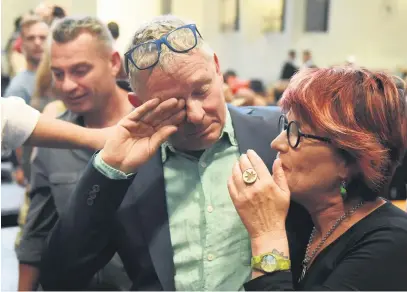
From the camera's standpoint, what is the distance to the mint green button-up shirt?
46.6 inches

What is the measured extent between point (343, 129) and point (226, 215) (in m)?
0.36

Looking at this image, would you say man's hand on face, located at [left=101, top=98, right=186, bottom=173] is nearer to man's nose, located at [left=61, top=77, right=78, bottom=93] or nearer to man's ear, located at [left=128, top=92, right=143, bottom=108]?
man's ear, located at [left=128, top=92, right=143, bottom=108]

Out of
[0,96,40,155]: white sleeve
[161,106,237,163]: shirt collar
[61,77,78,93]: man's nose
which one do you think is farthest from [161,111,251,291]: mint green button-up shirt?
[61,77,78,93]: man's nose

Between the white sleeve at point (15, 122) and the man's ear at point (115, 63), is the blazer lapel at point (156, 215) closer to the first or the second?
the white sleeve at point (15, 122)

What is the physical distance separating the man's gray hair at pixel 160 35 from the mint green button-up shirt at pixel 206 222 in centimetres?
20

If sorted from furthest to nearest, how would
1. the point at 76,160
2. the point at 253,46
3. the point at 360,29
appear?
1. the point at 253,46
2. the point at 360,29
3. the point at 76,160

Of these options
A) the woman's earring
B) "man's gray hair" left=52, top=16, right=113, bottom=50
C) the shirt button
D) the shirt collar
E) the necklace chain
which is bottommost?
the shirt button

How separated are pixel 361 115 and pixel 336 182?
157 millimetres

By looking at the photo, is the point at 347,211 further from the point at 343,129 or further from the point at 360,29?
the point at 360,29

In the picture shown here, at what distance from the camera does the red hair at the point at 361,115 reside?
3.30 feet

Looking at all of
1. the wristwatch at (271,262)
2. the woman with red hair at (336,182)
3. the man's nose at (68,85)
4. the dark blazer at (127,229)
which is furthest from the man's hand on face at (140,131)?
the man's nose at (68,85)

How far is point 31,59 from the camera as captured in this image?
2730 mm

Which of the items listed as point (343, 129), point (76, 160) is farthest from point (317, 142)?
point (76, 160)

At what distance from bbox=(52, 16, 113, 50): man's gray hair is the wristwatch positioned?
986 millimetres
